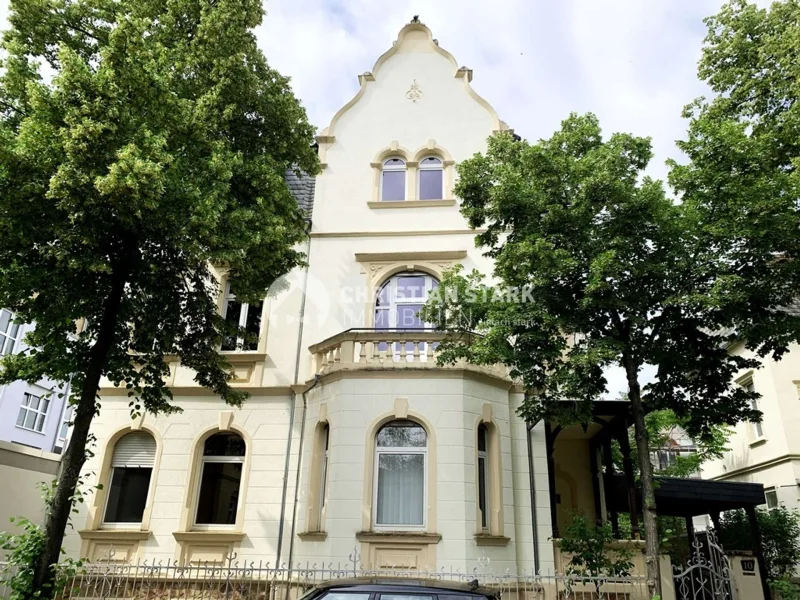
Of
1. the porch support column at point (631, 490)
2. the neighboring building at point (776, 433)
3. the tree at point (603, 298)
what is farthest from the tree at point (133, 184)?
the neighboring building at point (776, 433)

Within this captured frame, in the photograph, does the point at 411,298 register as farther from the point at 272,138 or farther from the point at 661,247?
the point at 661,247

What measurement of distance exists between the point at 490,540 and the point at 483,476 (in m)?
1.23

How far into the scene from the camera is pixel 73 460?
7809 mm

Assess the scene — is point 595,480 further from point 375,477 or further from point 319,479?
point 319,479

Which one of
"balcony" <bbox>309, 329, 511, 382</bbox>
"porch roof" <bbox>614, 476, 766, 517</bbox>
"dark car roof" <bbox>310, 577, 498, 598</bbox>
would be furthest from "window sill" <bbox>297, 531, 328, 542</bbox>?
"porch roof" <bbox>614, 476, 766, 517</bbox>

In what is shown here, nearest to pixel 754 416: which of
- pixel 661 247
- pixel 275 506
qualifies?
pixel 661 247

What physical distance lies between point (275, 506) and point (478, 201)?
7.11 meters

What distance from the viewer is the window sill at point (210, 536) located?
11133mm

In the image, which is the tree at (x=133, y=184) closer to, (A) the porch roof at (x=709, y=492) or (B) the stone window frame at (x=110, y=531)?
(B) the stone window frame at (x=110, y=531)

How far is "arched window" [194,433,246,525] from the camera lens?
1167 centimetres

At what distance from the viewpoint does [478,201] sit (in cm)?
1005

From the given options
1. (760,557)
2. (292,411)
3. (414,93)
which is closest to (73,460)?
(292,411)

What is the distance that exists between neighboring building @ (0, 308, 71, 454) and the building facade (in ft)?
41.5

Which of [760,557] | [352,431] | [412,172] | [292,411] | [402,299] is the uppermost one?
[412,172]
